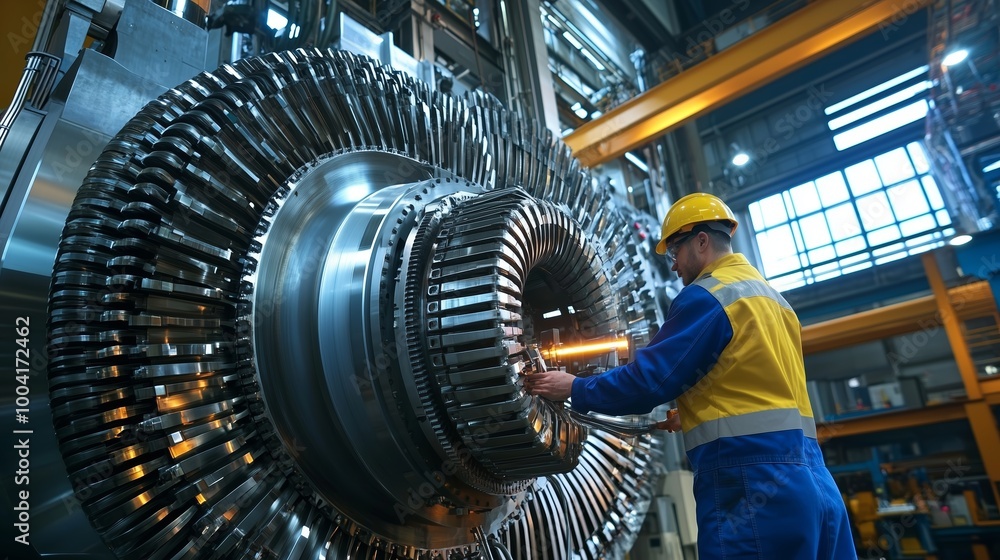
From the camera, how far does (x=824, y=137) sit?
548 inches

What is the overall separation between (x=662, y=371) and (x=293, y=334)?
892mm

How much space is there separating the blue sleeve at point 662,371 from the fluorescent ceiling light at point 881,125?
1328cm

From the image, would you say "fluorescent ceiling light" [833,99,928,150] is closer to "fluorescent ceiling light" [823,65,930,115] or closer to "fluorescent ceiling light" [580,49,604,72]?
"fluorescent ceiling light" [823,65,930,115]

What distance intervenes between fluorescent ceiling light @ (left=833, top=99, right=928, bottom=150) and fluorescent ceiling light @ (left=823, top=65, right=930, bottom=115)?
19.6 inches

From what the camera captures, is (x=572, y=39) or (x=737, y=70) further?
(x=572, y=39)

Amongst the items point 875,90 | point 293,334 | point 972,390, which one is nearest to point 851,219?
point 875,90

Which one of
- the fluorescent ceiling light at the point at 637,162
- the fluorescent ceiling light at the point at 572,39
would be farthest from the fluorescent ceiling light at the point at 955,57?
the fluorescent ceiling light at the point at 572,39

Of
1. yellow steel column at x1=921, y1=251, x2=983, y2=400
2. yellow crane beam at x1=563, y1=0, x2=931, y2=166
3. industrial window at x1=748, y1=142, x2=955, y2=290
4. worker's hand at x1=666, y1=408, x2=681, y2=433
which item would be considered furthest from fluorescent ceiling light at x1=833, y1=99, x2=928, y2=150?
worker's hand at x1=666, y1=408, x2=681, y2=433

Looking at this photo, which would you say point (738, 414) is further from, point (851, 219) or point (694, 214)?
point (851, 219)

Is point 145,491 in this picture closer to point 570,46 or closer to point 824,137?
point 570,46

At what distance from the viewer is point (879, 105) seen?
13.1 m

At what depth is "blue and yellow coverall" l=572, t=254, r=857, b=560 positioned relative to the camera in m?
1.51

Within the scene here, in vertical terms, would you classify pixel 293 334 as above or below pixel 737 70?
below

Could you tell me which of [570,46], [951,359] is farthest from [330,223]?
[951,359]
